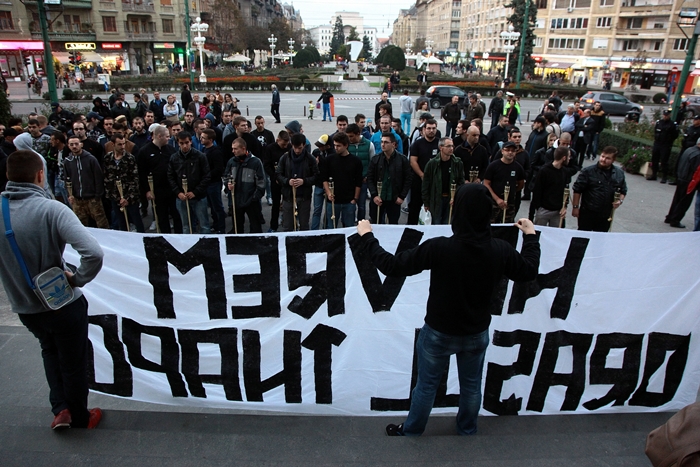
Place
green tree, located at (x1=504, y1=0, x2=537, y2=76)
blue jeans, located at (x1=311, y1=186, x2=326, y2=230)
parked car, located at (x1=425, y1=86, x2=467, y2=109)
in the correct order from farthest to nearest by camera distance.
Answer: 1. green tree, located at (x1=504, y1=0, x2=537, y2=76)
2. parked car, located at (x1=425, y1=86, x2=467, y2=109)
3. blue jeans, located at (x1=311, y1=186, x2=326, y2=230)

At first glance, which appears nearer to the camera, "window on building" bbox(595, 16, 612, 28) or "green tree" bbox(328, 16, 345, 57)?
"window on building" bbox(595, 16, 612, 28)

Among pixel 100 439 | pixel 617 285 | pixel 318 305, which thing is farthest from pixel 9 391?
Answer: pixel 617 285

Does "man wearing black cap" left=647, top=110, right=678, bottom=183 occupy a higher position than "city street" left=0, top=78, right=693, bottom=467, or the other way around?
"man wearing black cap" left=647, top=110, right=678, bottom=183

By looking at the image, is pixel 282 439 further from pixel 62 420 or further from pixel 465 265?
pixel 465 265

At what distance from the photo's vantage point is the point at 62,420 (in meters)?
3.48

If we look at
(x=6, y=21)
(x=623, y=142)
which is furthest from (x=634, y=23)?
(x=6, y=21)

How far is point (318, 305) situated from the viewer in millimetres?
3836

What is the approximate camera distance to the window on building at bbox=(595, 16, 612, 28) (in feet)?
193

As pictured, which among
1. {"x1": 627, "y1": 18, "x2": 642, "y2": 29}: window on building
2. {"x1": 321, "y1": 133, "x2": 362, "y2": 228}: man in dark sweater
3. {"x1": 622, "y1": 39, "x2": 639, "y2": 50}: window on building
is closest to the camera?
{"x1": 321, "y1": 133, "x2": 362, "y2": 228}: man in dark sweater

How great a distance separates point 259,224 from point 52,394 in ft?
15.2

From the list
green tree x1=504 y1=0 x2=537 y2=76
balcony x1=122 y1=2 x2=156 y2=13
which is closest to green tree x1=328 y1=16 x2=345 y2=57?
balcony x1=122 y1=2 x2=156 y2=13

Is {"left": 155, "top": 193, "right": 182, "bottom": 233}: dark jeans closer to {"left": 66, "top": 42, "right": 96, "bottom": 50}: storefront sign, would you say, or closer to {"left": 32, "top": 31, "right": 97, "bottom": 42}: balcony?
{"left": 32, "top": 31, "right": 97, "bottom": 42}: balcony

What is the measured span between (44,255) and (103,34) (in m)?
64.8

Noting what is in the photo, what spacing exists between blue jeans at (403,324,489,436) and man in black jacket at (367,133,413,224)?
4.12 m
